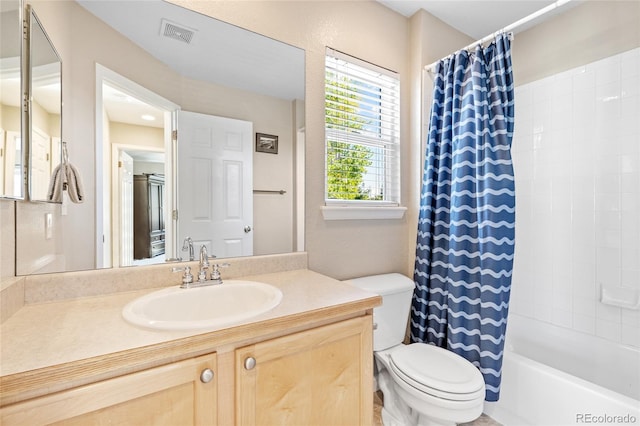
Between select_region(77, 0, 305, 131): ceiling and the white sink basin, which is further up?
select_region(77, 0, 305, 131): ceiling

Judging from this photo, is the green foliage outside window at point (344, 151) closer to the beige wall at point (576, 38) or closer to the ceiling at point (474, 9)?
the ceiling at point (474, 9)

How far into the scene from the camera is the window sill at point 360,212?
174 centimetres

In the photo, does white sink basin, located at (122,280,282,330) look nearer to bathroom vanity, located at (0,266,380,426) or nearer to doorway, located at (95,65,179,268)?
bathroom vanity, located at (0,266,380,426)

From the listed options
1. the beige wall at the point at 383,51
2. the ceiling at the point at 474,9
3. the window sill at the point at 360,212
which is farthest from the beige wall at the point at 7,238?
the ceiling at the point at 474,9

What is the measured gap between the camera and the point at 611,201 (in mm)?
1807

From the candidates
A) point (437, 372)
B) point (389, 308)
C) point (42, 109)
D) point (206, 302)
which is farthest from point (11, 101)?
point (437, 372)

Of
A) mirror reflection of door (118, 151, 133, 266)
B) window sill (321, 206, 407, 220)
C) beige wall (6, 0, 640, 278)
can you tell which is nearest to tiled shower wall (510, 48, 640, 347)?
beige wall (6, 0, 640, 278)

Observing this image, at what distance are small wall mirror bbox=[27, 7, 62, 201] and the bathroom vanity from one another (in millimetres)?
447

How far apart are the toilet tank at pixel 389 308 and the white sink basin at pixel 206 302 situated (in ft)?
2.23

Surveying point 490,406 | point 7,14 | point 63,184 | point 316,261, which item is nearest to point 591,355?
point 490,406

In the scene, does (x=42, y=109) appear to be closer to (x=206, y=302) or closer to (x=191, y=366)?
(x=206, y=302)

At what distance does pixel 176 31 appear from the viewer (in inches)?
52.4

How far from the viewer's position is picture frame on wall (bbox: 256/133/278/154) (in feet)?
5.05

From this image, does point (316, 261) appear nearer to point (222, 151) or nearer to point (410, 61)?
point (222, 151)
